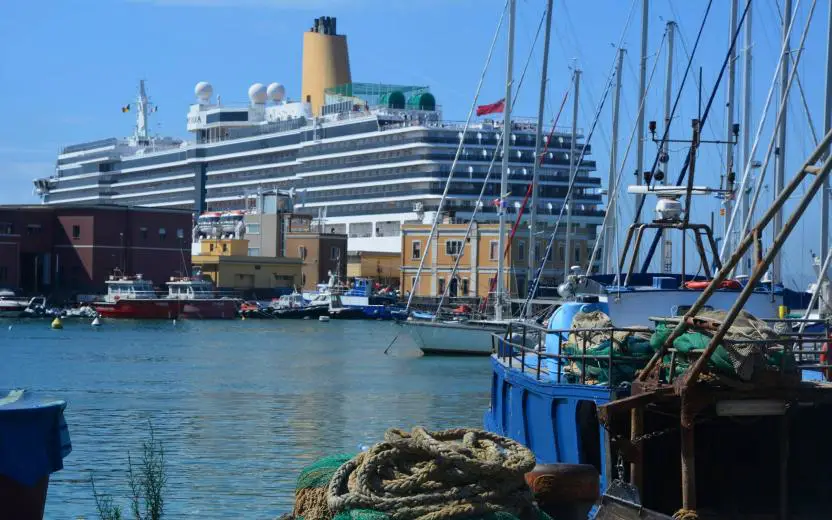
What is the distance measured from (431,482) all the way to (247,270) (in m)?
100

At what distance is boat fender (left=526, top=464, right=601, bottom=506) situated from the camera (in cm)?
924

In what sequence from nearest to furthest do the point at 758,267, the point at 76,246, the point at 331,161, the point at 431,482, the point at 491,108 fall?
the point at 431,482 → the point at 758,267 → the point at 491,108 → the point at 76,246 → the point at 331,161

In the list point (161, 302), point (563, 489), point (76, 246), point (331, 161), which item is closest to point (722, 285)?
point (563, 489)

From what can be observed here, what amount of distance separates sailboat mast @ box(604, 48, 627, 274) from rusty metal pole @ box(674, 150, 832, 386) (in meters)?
25.8

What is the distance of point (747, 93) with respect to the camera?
37250 mm

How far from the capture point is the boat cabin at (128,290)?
3546 inches

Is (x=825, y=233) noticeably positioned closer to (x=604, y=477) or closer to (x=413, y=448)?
(x=604, y=477)

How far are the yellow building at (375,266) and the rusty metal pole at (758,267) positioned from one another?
103797 millimetres

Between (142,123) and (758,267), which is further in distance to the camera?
(142,123)

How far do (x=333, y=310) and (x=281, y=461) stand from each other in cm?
7477

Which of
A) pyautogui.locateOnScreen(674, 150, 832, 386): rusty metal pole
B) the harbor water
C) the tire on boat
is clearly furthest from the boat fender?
the harbor water

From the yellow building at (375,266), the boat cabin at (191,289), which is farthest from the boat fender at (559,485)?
the yellow building at (375,266)

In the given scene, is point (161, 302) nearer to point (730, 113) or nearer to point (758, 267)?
point (730, 113)

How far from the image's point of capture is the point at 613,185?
42469 millimetres
